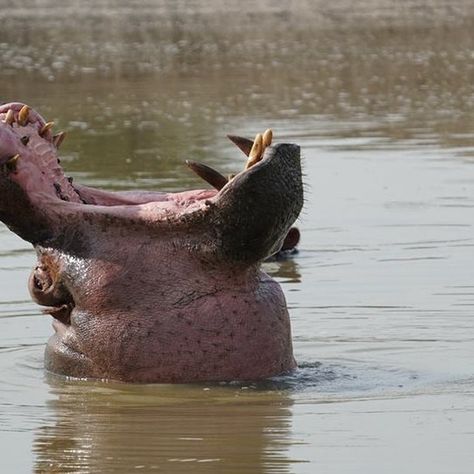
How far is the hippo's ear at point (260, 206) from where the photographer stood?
22.5ft

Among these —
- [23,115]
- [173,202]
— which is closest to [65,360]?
[173,202]

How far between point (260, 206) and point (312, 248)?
14.6 ft

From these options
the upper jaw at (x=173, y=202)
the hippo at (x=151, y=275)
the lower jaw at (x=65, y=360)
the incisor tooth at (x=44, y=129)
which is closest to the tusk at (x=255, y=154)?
the upper jaw at (x=173, y=202)

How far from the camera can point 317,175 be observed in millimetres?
14562

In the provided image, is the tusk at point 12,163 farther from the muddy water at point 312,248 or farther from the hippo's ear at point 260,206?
the muddy water at point 312,248

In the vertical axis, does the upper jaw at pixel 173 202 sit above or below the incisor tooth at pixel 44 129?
below

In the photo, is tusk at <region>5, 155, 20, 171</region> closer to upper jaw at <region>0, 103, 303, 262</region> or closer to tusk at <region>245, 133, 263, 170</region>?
upper jaw at <region>0, 103, 303, 262</region>

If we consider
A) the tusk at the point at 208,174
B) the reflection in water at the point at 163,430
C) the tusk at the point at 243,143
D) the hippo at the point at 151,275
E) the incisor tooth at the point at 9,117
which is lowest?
the reflection in water at the point at 163,430

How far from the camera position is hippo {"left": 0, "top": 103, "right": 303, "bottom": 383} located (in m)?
7.11

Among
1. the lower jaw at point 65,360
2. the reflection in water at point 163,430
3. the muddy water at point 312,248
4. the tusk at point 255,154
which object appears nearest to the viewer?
the reflection in water at point 163,430

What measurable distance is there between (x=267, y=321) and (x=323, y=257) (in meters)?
3.76

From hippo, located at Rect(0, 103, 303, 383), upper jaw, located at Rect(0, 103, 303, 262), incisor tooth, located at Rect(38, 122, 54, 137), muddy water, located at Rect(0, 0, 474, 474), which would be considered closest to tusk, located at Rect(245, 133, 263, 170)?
upper jaw, located at Rect(0, 103, 303, 262)

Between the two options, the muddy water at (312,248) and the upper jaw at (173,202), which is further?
the upper jaw at (173,202)

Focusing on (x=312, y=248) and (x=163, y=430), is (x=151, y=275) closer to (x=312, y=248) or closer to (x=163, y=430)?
(x=163, y=430)
